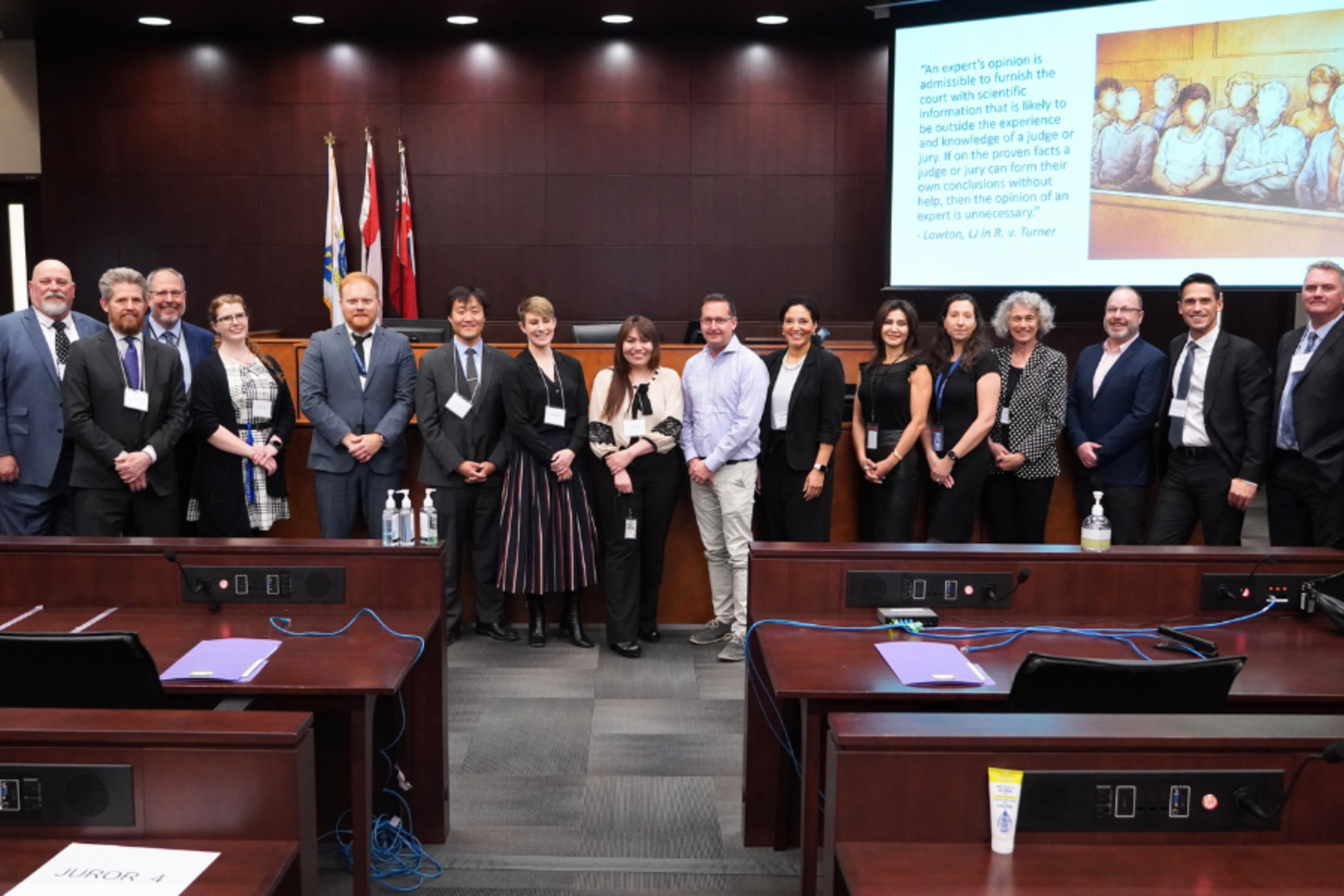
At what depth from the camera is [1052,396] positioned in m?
4.45

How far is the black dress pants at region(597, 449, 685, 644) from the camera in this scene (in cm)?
443

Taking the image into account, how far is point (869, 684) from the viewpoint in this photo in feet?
7.43

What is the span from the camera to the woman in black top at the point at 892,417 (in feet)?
14.3

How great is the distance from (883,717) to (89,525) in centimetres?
333

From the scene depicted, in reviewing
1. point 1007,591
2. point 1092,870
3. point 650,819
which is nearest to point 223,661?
point 650,819

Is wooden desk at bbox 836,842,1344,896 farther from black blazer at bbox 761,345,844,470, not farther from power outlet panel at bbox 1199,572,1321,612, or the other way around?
black blazer at bbox 761,345,844,470

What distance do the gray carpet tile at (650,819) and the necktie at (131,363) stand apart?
2.24 meters

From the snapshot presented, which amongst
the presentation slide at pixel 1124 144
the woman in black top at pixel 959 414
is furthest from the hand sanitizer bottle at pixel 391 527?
the presentation slide at pixel 1124 144

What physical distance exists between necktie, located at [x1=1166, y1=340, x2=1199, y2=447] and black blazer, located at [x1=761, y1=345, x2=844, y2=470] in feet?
4.16

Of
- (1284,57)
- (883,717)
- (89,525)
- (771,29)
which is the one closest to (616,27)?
(771,29)

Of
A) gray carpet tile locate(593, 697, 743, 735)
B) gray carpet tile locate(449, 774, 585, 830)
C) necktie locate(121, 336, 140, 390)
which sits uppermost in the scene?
necktie locate(121, 336, 140, 390)

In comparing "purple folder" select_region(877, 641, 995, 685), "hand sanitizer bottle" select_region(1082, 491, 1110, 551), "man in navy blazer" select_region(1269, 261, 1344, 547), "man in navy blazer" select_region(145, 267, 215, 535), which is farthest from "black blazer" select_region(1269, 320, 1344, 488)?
"man in navy blazer" select_region(145, 267, 215, 535)

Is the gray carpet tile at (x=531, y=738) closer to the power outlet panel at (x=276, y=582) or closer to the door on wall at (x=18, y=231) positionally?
the power outlet panel at (x=276, y=582)

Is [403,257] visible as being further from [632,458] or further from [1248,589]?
[1248,589]
